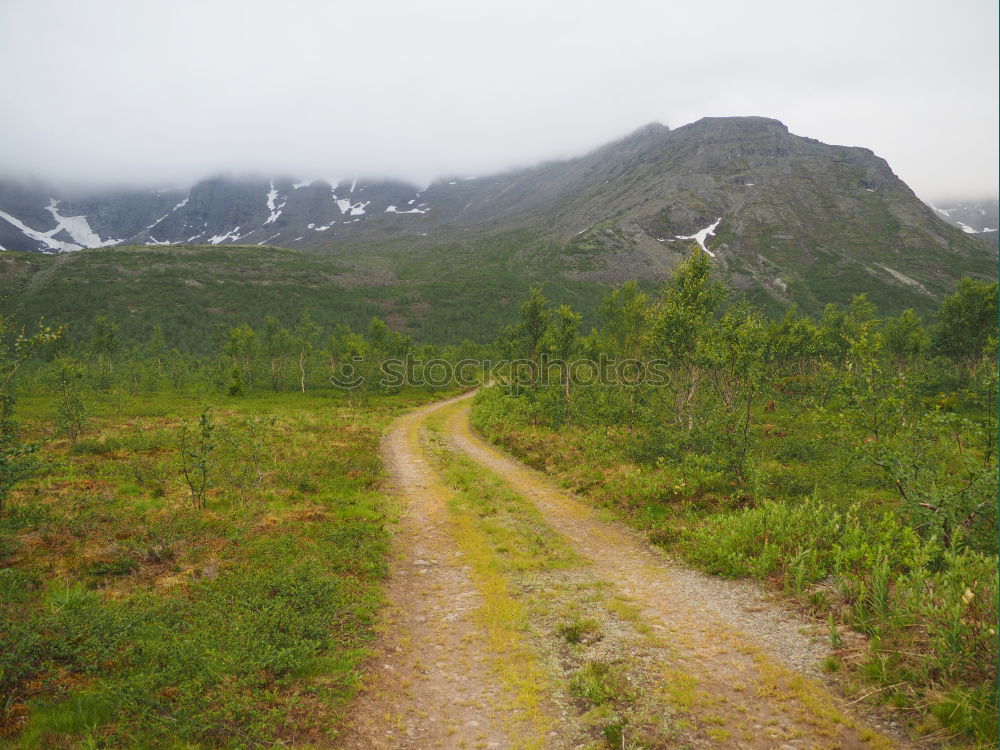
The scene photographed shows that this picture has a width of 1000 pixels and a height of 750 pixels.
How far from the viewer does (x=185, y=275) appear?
13775cm

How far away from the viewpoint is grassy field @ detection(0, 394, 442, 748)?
17.2 feet

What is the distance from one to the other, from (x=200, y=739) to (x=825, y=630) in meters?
9.36

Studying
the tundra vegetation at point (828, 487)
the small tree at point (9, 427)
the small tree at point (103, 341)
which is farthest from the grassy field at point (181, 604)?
the small tree at point (103, 341)

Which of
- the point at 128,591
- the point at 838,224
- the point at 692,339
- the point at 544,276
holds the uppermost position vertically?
the point at 838,224

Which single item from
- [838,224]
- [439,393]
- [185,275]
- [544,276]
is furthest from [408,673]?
[838,224]

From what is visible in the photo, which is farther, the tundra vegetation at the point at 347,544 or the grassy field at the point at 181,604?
the tundra vegetation at the point at 347,544

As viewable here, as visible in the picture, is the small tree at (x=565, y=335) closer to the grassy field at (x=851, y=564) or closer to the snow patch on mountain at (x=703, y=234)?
the grassy field at (x=851, y=564)

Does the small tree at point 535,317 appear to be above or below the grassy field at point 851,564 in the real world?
above

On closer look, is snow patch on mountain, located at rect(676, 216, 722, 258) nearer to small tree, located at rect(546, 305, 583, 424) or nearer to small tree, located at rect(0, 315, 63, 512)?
small tree, located at rect(546, 305, 583, 424)

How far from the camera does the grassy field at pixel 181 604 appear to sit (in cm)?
524

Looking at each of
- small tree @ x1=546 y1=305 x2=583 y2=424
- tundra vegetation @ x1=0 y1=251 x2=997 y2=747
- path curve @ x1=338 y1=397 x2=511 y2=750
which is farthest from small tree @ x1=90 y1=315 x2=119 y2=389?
path curve @ x1=338 y1=397 x2=511 y2=750

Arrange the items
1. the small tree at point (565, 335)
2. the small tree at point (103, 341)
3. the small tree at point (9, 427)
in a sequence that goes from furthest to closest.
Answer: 1. the small tree at point (103, 341)
2. the small tree at point (565, 335)
3. the small tree at point (9, 427)

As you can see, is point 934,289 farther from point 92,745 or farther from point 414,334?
point 92,745

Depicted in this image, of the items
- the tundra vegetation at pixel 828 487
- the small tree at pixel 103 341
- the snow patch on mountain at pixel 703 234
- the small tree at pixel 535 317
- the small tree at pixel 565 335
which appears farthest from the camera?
the snow patch on mountain at pixel 703 234
